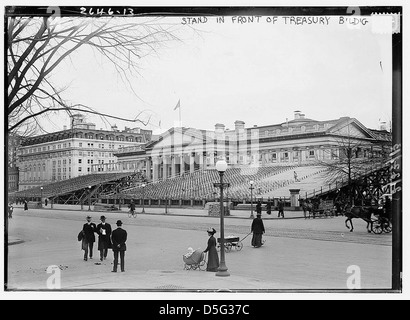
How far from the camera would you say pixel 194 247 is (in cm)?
962

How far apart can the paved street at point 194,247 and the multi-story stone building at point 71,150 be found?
73 centimetres

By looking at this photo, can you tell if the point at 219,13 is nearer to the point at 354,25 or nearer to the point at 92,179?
the point at 354,25

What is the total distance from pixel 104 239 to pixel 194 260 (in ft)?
5.79

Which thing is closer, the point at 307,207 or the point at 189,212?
the point at 307,207

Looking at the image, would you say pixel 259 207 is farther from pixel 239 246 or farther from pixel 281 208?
pixel 239 246

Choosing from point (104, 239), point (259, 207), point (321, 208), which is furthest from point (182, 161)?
point (321, 208)

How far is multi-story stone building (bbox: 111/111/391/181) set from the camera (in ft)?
31.6

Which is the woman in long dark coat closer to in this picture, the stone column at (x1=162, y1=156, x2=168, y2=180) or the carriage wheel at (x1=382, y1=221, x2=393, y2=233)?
the stone column at (x1=162, y1=156, x2=168, y2=180)

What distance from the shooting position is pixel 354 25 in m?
8.80

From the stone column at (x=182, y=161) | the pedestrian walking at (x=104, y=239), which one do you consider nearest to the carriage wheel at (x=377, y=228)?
the stone column at (x=182, y=161)

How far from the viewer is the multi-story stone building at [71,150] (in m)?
9.78

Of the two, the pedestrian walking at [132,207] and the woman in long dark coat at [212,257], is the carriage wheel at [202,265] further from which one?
the pedestrian walking at [132,207]
